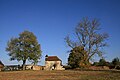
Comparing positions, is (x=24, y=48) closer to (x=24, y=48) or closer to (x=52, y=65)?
(x=24, y=48)

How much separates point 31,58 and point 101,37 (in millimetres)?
27629

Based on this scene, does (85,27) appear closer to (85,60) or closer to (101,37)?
(101,37)

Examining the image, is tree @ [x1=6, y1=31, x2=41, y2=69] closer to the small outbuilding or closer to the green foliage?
the green foliage

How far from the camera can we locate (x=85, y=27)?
4775cm

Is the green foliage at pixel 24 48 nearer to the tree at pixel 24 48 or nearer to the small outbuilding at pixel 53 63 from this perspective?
the tree at pixel 24 48

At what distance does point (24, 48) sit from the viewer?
6500 cm

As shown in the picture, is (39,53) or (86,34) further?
(39,53)

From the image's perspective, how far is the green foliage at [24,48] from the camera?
64.3 meters

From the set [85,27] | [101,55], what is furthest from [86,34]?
[101,55]

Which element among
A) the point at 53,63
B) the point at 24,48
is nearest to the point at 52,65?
the point at 53,63

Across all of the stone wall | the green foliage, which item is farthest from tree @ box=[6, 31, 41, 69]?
the stone wall

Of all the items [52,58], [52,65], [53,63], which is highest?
[52,58]

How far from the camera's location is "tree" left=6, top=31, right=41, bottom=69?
211ft

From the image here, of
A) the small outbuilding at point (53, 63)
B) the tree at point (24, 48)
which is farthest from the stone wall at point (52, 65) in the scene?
the tree at point (24, 48)
